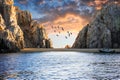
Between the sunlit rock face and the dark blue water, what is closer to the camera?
the dark blue water

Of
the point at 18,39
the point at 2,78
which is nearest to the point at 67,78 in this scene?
the point at 2,78

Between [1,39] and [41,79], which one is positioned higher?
[1,39]

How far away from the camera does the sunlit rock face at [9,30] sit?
482 ft

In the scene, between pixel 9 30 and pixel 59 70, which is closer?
pixel 59 70

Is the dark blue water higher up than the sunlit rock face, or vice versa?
the sunlit rock face

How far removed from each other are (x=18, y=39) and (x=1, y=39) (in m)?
33.1

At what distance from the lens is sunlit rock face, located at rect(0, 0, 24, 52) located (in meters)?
147

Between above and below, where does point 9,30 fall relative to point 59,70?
above

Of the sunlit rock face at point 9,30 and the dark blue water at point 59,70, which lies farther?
the sunlit rock face at point 9,30

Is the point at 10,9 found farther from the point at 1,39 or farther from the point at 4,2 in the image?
the point at 1,39

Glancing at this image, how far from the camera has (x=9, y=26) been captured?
18262cm

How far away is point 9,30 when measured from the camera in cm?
17375

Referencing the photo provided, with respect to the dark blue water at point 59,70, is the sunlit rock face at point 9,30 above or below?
above

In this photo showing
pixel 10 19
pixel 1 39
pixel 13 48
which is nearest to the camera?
pixel 1 39
